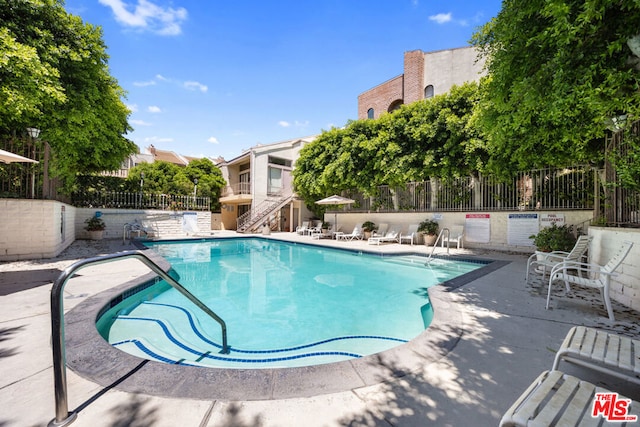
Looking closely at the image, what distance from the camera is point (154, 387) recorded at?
202 centimetres

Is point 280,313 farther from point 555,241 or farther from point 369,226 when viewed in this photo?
point 369,226

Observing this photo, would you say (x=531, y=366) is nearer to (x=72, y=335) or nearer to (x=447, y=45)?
(x=72, y=335)

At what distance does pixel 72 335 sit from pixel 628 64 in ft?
23.9

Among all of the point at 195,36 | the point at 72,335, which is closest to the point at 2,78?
the point at 195,36

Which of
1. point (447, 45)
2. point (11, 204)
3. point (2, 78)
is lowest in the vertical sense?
point (11, 204)

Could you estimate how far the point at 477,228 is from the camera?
12.3 metres

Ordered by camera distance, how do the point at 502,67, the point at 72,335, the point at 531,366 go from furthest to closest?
the point at 502,67
the point at 72,335
the point at 531,366

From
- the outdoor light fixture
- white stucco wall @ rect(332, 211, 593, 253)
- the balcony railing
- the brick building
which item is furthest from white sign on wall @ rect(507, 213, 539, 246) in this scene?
the balcony railing

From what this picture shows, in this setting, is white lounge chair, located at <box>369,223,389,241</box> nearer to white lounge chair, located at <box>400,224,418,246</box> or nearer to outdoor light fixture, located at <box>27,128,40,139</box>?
white lounge chair, located at <box>400,224,418,246</box>

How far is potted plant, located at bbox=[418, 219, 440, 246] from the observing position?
43.0ft

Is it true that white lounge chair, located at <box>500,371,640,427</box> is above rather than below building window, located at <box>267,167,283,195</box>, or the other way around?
below

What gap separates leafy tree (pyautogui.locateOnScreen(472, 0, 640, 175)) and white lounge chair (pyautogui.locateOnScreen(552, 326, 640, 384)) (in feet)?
9.25

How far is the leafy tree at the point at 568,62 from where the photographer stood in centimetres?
304

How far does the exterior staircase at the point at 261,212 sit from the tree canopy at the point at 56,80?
10888 millimetres
